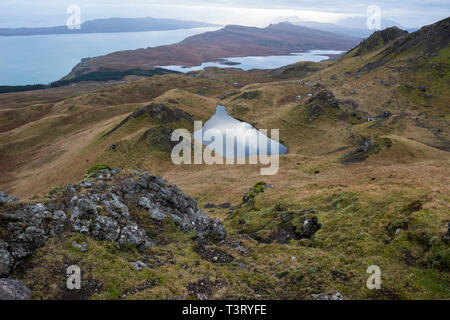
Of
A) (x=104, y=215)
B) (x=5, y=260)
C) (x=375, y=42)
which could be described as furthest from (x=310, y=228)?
(x=375, y=42)

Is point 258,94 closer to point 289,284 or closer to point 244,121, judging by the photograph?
point 244,121

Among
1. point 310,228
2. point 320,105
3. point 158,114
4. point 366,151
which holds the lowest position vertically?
point 310,228

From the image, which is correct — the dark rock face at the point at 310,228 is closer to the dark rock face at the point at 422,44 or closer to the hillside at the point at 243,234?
the hillside at the point at 243,234

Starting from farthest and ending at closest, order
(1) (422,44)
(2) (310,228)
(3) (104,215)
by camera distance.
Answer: (1) (422,44) < (2) (310,228) < (3) (104,215)

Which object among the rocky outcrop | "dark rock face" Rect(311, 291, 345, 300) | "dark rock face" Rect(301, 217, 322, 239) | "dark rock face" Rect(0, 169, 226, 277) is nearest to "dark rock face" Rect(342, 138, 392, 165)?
"dark rock face" Rect(301, 217, 322, 239)

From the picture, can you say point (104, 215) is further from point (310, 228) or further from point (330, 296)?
point (310, 228)

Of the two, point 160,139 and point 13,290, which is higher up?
point 13,290

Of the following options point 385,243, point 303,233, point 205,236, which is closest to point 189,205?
point 205,236
